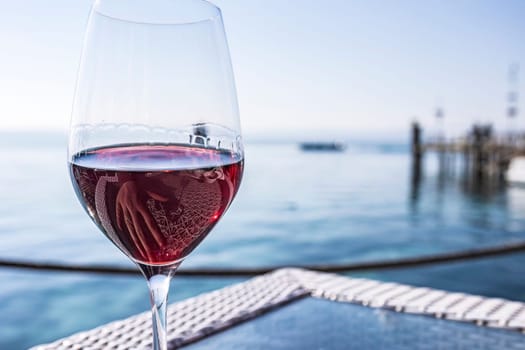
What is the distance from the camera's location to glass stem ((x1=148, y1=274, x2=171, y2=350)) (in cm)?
34

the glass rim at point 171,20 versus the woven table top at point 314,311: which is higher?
the glass rim at point 171,20

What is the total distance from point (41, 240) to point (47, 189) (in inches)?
243

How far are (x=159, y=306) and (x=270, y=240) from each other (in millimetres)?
6610

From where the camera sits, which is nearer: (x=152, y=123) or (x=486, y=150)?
(x=152, y=123)

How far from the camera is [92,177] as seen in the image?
1.18 feet

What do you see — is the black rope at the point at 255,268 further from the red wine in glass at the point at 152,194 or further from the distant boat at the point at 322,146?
the distant boat at the point at 322,146

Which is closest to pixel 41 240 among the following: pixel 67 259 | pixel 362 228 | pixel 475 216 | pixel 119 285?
pixel 67 259

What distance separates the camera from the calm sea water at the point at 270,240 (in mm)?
4215

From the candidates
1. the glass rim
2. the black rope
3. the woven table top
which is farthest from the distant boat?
the glass rim

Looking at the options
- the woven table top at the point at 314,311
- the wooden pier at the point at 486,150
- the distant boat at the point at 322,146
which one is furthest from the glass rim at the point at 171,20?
the distant boat at the point at 322,146

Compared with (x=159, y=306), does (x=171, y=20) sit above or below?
above

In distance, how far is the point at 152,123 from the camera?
350 millimetres

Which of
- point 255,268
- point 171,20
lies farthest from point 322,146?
point 171,20

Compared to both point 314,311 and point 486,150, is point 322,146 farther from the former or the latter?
point 314,311
